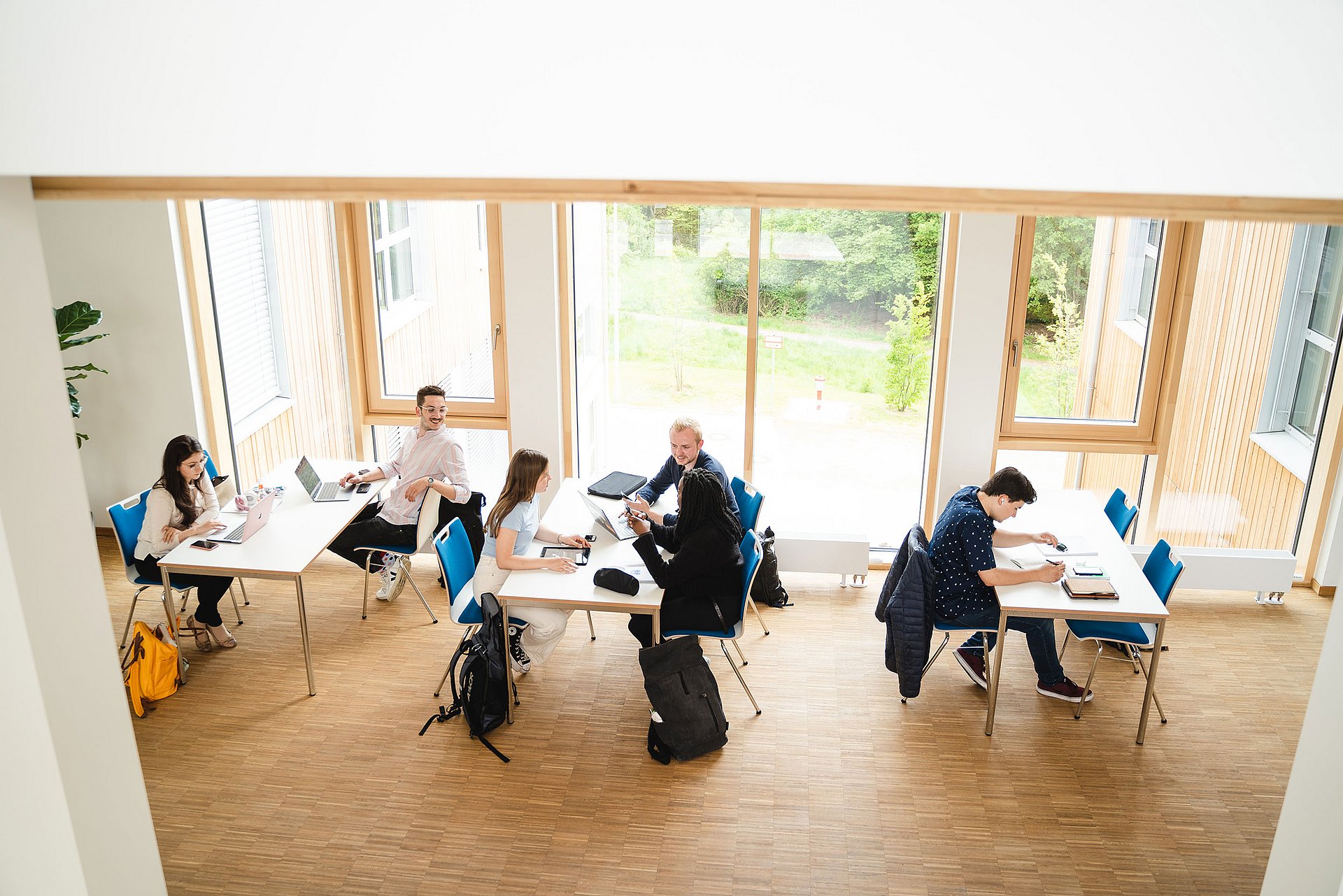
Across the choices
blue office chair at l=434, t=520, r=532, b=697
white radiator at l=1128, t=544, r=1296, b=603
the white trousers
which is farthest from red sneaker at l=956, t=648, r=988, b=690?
blue office chair at l=434, t=520, r=532, b=697

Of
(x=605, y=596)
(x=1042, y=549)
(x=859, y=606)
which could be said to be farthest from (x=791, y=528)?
(x=605, y=596)

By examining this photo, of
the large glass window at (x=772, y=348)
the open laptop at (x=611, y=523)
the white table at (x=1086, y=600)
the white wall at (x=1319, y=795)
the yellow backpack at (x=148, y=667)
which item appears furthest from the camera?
the large glass window at (x=772, y=348)

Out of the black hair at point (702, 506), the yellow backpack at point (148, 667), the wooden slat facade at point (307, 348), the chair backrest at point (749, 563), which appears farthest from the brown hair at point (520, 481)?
the wooden slat facade at point (307, 348)

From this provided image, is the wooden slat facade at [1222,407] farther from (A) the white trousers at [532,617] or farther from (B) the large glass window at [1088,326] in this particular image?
(A) the white trousers at [532,617]

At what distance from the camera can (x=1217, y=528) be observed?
6660 millimetres

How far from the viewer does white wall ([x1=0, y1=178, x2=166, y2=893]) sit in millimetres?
2439

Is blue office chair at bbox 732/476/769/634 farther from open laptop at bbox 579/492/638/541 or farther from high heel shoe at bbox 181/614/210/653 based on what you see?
high heel shoe at bbox 181/614/210/653

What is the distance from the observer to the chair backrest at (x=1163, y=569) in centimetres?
488

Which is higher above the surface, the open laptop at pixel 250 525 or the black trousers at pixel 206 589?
the open laptop at pixel 250 525

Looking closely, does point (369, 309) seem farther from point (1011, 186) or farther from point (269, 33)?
point (1011, 186)

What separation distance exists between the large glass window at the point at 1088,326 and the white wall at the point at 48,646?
209 inches

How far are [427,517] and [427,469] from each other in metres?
0.30

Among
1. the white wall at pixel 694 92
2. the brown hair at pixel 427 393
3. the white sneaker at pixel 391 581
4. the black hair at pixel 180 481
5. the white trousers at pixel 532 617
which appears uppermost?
the white wall at pixel 694 92

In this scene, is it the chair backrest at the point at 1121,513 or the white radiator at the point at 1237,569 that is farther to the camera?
the white radiator at the point at 1237,569
